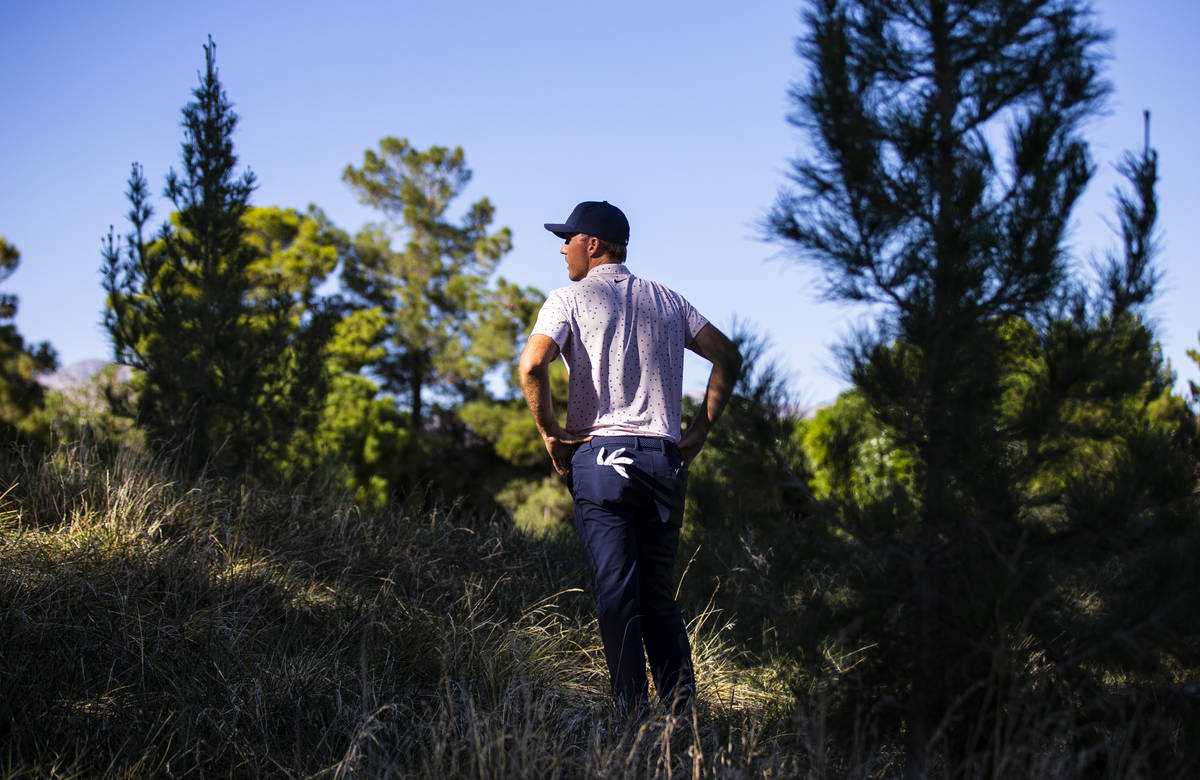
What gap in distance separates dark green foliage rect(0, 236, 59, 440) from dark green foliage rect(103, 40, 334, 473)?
1591 centimetres

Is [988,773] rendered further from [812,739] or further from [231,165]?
[231,165]

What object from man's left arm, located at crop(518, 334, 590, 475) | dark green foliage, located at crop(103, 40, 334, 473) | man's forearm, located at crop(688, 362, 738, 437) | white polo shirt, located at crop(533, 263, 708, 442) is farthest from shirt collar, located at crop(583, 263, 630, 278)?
dark green foliage, located at crop(103, 40, 334, 473)

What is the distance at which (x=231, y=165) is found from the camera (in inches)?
297

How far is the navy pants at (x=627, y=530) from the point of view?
3.36 m

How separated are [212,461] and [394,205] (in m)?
28.6

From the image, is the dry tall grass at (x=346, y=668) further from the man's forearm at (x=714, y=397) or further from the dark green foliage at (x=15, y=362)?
the dark green foliage at (x=15, y=362)

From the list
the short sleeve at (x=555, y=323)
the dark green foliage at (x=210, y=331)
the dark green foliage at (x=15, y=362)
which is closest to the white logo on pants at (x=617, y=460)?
the short sleeve at (x=555, y=323)

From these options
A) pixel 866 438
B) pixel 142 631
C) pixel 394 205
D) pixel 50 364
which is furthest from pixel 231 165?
pixel 394 205

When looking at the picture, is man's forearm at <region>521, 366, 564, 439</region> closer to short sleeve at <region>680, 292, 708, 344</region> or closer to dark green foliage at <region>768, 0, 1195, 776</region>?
short sleeve at <region>680, 292, 708, 344</region>

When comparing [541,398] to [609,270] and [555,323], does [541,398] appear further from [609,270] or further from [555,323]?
[609,270]

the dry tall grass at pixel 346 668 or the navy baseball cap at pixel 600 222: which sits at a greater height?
the navy baseball cap at pixel 600 222

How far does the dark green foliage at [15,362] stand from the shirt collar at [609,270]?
2105 centimetres

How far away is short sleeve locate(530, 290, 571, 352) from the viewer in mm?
3506

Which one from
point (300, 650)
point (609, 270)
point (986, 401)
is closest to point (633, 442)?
point (609, 270)
